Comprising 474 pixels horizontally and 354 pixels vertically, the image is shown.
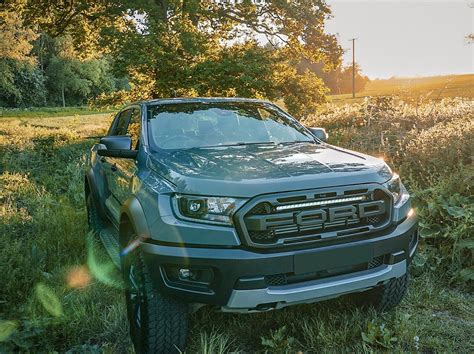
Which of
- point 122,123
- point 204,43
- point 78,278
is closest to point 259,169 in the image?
point 78,278

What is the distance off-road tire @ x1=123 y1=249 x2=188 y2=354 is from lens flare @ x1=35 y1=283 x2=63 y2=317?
958 mm

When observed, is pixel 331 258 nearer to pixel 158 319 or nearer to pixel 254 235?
pixel 254 235

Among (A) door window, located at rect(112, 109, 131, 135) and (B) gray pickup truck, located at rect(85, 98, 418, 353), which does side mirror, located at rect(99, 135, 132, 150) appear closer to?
(B) gray pickup truck, located at rect(85, 98, 418, 353)

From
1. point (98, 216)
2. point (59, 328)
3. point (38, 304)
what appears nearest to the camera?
point (59, 328)

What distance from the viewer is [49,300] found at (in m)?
3.73

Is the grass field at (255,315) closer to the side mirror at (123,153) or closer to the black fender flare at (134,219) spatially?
the black fender flare at (134,219)

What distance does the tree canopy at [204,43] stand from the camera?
13.5 m

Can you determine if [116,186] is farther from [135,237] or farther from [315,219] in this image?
[315,219]

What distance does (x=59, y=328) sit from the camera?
3381mm

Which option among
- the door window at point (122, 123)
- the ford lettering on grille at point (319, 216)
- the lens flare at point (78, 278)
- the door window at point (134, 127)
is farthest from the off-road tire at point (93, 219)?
the ford lettering on grille at point (319, 216)

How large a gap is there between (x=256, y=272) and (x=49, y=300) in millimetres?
2039

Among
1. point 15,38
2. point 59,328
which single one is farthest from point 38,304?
point 15,38

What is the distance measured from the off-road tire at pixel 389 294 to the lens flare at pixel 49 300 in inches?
94.1

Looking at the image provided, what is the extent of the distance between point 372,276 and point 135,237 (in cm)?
154
